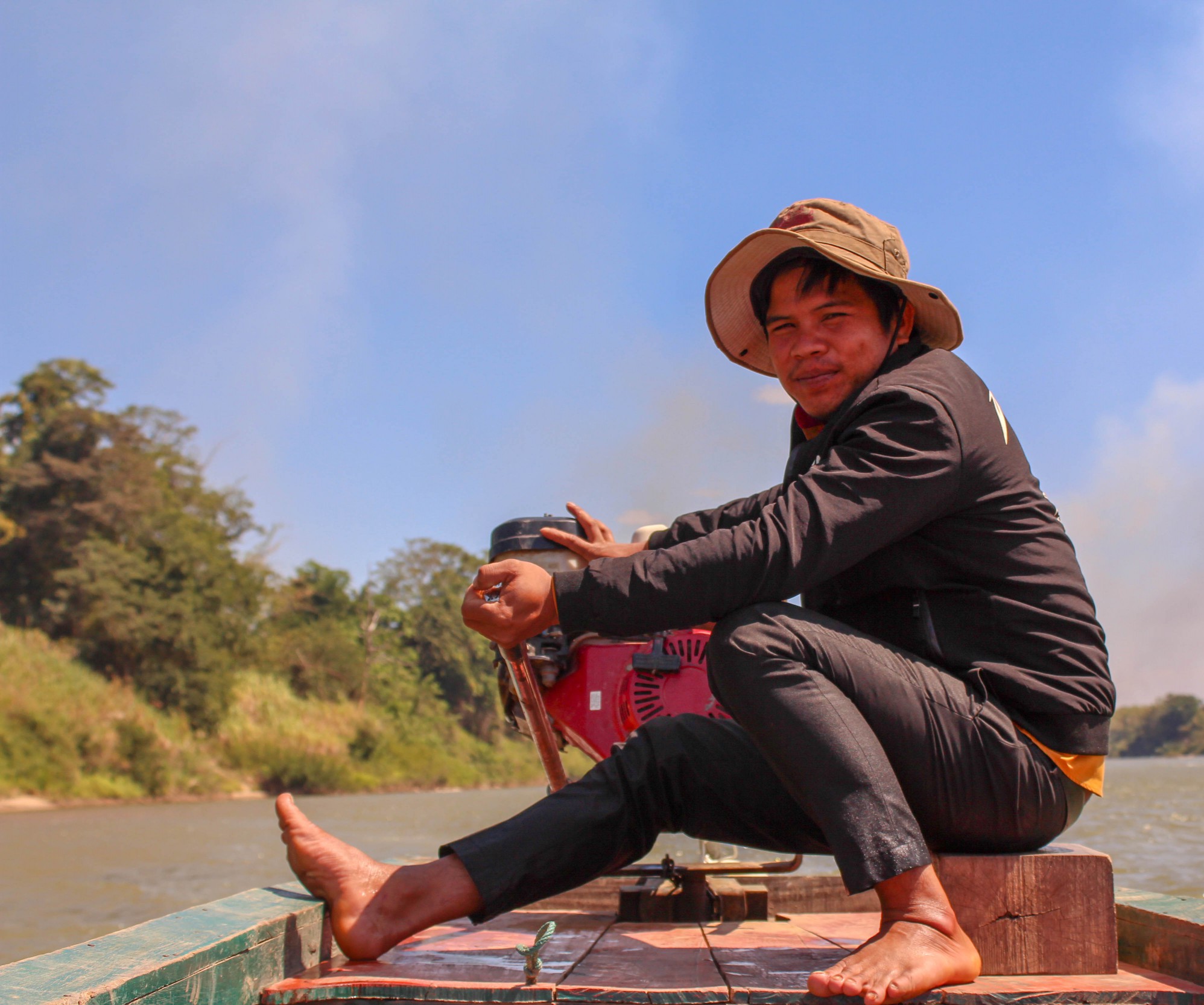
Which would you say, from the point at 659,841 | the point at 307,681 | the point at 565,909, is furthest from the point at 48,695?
the point at 565,909

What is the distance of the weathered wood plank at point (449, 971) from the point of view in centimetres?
113

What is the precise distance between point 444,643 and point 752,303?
128 ft

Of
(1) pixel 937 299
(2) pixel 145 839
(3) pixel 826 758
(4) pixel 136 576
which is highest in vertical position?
(4) pixel 136 576

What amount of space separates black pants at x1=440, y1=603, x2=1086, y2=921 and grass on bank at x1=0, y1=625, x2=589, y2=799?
1420 centimetres

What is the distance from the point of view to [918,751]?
125cm

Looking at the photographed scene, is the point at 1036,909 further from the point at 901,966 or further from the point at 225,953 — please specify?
the point at 225,953

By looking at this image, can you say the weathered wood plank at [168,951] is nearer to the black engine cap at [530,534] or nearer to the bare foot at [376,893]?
the bare foot at [376,893]

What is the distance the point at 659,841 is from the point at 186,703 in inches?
687

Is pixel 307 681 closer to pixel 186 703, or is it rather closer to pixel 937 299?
pixel 186 703

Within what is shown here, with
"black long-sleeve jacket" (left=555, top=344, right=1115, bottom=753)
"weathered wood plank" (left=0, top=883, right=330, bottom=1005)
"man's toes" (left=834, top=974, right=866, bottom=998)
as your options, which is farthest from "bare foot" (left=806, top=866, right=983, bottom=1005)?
"weathered wood plank" (left=0, top=883, right=330, bottom=1005)

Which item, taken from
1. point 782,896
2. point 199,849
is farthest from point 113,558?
point 782,896

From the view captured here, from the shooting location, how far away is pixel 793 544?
49.2 inches

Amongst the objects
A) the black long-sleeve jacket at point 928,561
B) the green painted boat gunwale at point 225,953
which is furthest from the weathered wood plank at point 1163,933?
the black long-sleeve jacket at point 928,561

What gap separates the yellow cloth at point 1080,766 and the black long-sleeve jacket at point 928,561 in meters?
0.01
